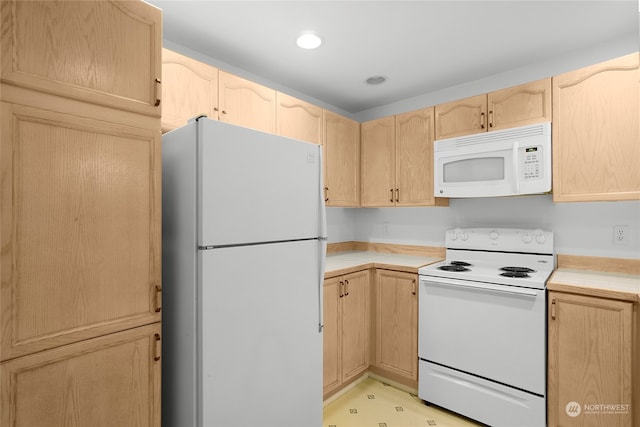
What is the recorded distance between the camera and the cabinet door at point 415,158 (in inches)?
102

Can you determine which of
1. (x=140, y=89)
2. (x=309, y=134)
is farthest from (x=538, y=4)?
(x=140, y=89)

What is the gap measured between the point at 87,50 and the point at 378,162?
226 cm

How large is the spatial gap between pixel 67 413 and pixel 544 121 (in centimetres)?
282

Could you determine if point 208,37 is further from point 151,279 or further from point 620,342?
point 620,342

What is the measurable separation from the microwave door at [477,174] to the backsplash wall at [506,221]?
0.33 meters

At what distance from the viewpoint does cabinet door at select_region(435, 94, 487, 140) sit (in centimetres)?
231

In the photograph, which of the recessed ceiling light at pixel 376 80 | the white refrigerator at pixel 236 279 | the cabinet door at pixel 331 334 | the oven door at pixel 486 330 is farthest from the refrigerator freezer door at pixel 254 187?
the recessed ceiling light at pixel 376 80

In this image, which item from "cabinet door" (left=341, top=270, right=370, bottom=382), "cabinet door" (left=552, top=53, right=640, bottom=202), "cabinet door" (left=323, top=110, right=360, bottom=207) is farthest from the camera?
"cabinet door" (left=323, top=110, right=360, bottom=207)

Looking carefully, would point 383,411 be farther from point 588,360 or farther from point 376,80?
point 376,80

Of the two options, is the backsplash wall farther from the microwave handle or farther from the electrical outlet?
the microwave handle

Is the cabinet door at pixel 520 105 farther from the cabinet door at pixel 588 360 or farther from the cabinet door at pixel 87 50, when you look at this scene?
the cabinet door at pixel 87 50
